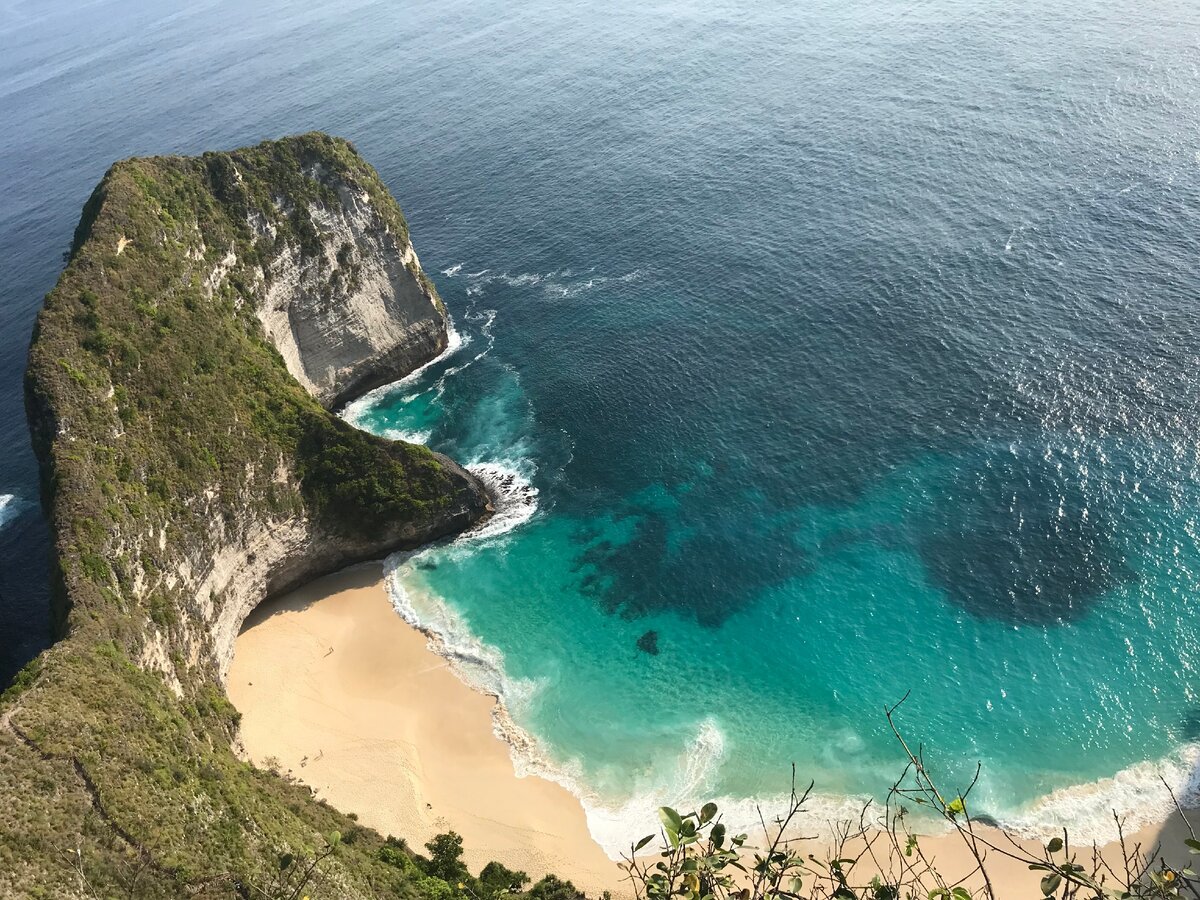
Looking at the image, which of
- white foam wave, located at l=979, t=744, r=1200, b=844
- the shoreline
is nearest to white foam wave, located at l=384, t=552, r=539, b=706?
the shoreline

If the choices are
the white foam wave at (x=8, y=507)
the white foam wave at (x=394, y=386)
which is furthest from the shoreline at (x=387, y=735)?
the white foam wave at (x=8, y=507)

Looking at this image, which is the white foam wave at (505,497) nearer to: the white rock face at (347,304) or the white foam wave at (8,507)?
the white rock face at (347,304)

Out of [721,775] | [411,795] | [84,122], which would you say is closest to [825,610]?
[721,775]

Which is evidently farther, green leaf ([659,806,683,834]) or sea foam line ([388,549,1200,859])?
sea foam line ([388,549,1200,859])

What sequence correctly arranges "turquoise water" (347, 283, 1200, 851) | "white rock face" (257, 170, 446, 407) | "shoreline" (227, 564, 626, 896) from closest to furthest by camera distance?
"shoreline" (227, 564, 626, 896), "turquoise water" (347, 283, 1200, 851), "white rock face" (257, 170, 446, 407)

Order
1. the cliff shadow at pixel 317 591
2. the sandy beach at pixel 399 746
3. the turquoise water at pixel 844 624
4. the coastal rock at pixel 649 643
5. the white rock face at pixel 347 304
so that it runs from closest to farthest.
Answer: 1. the sandy beach at pixel 399 746
2. the turquoise water at pixel 844 624
3. the coastal rock at pixel 649 643
4. the cliff shadow at pixel 317 591
5. the white rock face at pixel 347 304

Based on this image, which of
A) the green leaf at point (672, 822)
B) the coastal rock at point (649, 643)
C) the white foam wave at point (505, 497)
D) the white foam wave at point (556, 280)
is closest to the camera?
the green leaf at point (672, 822)

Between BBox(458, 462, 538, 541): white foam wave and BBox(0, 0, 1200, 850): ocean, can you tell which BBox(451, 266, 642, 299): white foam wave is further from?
BBox(458, 462, 538, 541): white foam wave
